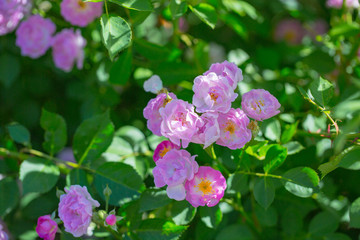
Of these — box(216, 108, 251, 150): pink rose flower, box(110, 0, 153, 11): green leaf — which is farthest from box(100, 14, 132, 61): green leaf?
box(216, 108, 251, 150): pink rose flower

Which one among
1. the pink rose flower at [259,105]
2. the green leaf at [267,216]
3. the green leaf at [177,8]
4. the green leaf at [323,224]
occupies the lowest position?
the green leaf at [323,224]

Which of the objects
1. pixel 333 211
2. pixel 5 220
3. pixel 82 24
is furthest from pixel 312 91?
pixel 5 220

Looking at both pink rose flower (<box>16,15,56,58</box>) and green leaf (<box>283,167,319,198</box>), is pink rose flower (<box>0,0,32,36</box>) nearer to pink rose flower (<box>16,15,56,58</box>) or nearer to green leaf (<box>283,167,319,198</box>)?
pink rose flower (<box>16,15,56,58</box>)

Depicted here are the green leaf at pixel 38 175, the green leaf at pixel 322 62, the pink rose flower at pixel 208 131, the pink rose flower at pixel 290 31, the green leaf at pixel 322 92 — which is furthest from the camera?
the pink rose flower at pixel 290 31

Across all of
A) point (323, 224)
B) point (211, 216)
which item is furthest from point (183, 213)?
point (323, 224)

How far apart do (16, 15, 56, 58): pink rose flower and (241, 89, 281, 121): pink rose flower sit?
78 cm

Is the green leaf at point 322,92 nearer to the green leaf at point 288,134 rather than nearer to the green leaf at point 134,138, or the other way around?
the green leaf at point 288,134

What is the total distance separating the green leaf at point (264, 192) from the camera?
0.86 metres

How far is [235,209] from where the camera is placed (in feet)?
3.65

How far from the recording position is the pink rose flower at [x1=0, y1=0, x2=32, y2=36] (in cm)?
116

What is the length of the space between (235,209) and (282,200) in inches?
5.6

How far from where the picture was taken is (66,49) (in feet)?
4.34

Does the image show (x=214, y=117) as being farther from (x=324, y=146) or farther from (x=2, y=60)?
(x=2, y=60)

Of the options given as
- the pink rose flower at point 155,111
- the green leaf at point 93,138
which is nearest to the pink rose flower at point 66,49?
the green leaf at point 93,138
